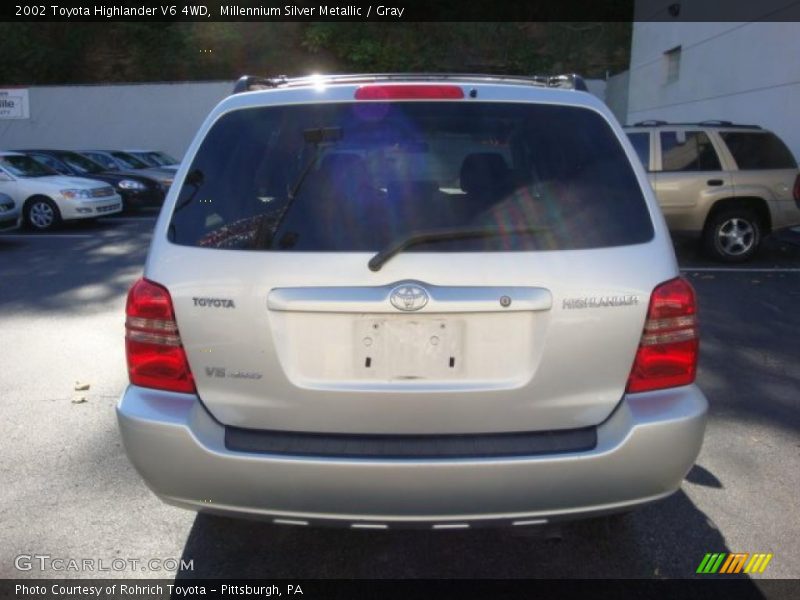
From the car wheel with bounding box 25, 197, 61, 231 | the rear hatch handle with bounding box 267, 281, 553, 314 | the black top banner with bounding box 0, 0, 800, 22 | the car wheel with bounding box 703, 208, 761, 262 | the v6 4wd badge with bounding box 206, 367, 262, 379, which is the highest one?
the black top banner with bounding box 0, 0, 800, 22

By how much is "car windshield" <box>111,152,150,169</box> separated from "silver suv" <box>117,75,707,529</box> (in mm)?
17036

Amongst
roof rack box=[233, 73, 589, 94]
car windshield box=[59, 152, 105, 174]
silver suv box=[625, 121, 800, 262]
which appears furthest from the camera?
car windshield box=[59, 152, 105, 174]

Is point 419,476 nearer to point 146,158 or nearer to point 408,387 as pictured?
point 408,387

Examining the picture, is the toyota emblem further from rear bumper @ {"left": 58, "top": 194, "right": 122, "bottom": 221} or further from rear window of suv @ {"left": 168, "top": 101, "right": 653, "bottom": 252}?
rear bumper @ {"left": 58, "top": 194, "right": 122, "bottom": 221}

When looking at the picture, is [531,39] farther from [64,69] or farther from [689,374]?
[689,374]

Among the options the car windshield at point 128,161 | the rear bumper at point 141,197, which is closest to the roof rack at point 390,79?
the rear bumper at point 141,197

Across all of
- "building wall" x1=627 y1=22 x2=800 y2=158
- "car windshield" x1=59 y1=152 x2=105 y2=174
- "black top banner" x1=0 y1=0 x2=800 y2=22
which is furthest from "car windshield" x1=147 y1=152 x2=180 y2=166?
"building wall" x1=627 y1=22 x2=800 y2=158

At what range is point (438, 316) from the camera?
91.0 inches

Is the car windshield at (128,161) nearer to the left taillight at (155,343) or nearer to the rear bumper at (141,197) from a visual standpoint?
the rear bumper at (141,197)

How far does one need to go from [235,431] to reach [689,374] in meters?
1.59

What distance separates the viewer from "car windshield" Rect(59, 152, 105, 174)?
16812 millimetres

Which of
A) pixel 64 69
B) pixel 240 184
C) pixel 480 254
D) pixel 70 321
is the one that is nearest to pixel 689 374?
pixel 480 254

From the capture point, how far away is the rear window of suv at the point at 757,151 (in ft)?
30.9

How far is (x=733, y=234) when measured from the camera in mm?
9555
